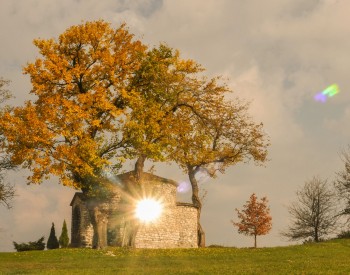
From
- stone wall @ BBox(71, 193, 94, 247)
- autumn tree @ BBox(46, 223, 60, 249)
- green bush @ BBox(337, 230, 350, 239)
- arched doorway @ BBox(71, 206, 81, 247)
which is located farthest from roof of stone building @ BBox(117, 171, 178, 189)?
green bush @ BBox(337, 230, 350, 239)

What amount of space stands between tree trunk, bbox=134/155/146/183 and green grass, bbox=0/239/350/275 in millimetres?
7392

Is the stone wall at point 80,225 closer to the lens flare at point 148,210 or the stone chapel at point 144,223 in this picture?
the stone chapel at point 144,223

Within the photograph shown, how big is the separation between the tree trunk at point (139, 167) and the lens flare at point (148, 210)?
10.8 feet

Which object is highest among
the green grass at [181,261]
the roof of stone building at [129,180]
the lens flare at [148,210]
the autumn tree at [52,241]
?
the roof of stone building at [129,180]

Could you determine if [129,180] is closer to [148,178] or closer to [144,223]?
[148,178]

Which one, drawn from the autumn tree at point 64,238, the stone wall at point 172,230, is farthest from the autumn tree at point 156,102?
the autumn tree at point 64,238

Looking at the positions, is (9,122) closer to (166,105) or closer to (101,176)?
(101,176)

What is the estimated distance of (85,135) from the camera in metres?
42.7

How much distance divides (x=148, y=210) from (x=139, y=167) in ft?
23.4

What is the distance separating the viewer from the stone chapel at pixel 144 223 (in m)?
51.4

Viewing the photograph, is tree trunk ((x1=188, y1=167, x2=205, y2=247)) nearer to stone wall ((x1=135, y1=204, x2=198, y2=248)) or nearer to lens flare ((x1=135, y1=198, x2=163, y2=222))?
stone wall ((x1=135, y1=204, x2=198, y2=248))

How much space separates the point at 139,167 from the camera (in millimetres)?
46812

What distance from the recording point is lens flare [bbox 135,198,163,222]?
166 ft

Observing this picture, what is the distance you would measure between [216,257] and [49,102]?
18.5m
